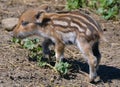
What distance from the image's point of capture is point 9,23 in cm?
905

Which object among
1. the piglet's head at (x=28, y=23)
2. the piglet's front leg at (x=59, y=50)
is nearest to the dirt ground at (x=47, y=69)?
the piglet's front leg at (x=59, y=50)

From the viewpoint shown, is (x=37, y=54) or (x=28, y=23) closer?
(x=28, y=23)

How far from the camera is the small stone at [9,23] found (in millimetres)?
8975

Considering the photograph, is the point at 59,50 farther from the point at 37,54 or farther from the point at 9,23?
the point at 9,23

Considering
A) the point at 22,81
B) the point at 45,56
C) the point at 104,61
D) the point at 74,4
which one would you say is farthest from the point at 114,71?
the point at 74,4

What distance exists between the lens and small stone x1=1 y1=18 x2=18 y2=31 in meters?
8.98

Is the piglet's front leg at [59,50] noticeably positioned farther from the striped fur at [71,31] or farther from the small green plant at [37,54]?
the small green plant at [37,54]

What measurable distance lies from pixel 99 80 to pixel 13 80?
4.24 ft

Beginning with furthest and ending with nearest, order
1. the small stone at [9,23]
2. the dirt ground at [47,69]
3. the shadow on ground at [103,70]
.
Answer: the small stone at [9,23] < the shadow on ground at [103,70] < the dirt ground at [47,69]

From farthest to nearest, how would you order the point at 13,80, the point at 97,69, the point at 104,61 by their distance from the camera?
1. the point at 104,61
2. the point at 97,69
3. the point at 13,80

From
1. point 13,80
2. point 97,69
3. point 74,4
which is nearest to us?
point 13,80

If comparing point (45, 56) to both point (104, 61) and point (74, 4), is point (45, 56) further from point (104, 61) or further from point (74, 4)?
point (74, 4)

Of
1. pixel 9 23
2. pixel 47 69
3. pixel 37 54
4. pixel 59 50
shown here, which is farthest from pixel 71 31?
pixel 9 23

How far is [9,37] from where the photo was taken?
8703 mm
